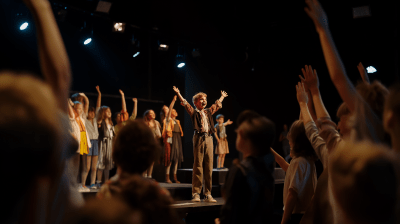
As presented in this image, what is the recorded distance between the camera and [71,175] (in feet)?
2.06

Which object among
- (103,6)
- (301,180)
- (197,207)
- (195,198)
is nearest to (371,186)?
(301,180)

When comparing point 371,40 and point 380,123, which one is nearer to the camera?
point 380,123

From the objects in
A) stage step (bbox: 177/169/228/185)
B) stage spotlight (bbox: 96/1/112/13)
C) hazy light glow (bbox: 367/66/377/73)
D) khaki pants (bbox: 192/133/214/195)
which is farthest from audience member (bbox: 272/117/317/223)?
hazy light glow (bbox: 367/66/377/73)

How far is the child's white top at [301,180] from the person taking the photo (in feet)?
7.03

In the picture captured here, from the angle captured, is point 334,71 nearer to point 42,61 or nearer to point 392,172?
point 392,172

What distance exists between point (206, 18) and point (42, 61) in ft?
26.3

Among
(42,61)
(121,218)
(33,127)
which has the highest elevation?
(42,61)

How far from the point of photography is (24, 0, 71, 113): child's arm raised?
608mm

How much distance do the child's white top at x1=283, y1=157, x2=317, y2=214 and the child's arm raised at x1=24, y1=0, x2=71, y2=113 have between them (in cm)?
184

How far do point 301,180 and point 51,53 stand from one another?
1.91 metres

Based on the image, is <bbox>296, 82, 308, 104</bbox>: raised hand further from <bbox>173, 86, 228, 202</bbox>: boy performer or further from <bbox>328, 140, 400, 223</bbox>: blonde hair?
<bbox>173, 86, 228, 202</bbox>: boy performer

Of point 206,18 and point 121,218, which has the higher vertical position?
point 206,18

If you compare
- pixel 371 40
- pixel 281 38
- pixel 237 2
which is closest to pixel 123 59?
pixel 237 2

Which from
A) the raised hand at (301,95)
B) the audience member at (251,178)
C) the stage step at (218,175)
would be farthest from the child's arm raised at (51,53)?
the stage step at (218,175)
